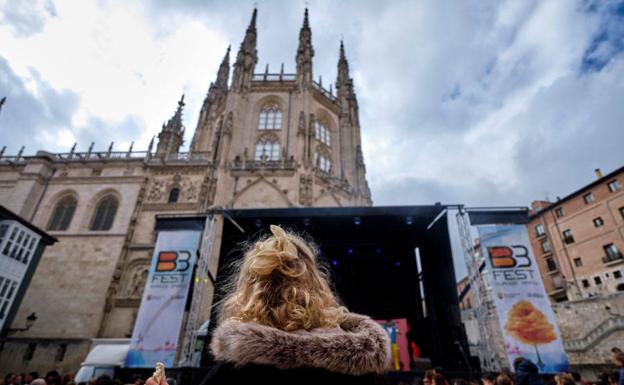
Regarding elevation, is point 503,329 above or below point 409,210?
below

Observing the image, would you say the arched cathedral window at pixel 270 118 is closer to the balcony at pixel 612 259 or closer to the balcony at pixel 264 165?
the balcony at pixel 264 165

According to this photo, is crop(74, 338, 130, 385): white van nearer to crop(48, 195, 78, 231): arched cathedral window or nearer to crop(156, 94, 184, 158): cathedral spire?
crop(48, 195, 78, 231): arched cathedral window

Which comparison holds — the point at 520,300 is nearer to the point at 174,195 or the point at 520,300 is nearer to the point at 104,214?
the point at 174,195

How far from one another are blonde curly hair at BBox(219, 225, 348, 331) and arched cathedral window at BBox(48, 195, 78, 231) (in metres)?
25.6

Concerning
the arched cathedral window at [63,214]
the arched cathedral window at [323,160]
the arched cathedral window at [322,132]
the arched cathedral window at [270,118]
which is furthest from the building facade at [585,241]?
the arched cathedral window at [63,214]

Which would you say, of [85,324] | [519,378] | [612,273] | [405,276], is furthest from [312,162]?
[612,273]

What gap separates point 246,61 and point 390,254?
2303 centimetres

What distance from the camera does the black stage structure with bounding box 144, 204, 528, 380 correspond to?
937 centimetres

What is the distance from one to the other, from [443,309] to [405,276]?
208 centimetres

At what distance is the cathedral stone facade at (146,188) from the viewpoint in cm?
1780

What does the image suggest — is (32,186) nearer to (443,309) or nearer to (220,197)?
(220,197)

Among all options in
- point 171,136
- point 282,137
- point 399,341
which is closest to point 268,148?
point 282,137

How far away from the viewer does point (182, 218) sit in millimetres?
10938

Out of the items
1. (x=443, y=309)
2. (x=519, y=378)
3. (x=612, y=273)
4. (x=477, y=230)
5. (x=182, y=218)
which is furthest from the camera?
(x=612, y=273)
